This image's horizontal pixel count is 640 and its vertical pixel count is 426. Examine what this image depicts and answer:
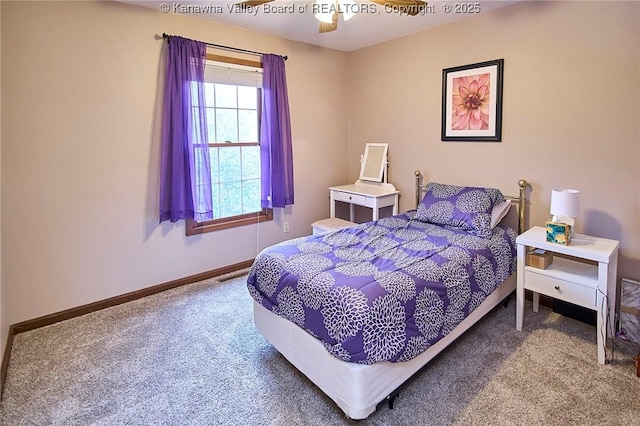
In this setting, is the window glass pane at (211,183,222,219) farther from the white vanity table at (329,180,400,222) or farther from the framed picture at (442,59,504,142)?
the framed picture at (442,59,504,142)

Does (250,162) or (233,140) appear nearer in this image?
(233,140)

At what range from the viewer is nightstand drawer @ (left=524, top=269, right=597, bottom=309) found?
7.59ft

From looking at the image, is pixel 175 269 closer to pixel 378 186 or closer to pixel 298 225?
pixel 298 225

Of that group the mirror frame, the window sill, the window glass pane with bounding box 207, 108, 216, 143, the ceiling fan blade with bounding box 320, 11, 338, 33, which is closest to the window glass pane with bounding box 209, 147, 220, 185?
the window glass pane with bounding box 207, 108, 216, 143

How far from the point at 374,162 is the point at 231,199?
1.67m

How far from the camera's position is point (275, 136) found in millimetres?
3807

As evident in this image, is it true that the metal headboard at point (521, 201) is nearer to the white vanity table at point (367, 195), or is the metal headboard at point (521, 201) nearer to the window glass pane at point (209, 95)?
the white vanity table at point (367, 195)

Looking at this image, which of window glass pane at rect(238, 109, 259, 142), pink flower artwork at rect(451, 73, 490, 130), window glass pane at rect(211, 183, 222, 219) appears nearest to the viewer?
pink flower artwork at rect(451, 73, 490, 130)

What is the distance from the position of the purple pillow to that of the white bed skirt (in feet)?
2.55

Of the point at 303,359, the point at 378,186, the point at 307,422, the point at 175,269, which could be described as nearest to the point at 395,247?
the point at 303,359

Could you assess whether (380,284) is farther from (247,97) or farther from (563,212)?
(247,97)

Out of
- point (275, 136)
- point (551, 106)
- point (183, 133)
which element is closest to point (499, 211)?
point (551, 106)

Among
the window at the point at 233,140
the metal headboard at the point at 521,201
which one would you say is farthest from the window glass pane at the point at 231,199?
the metal headboard at the point at 521,201

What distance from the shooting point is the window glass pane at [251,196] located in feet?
12.7
